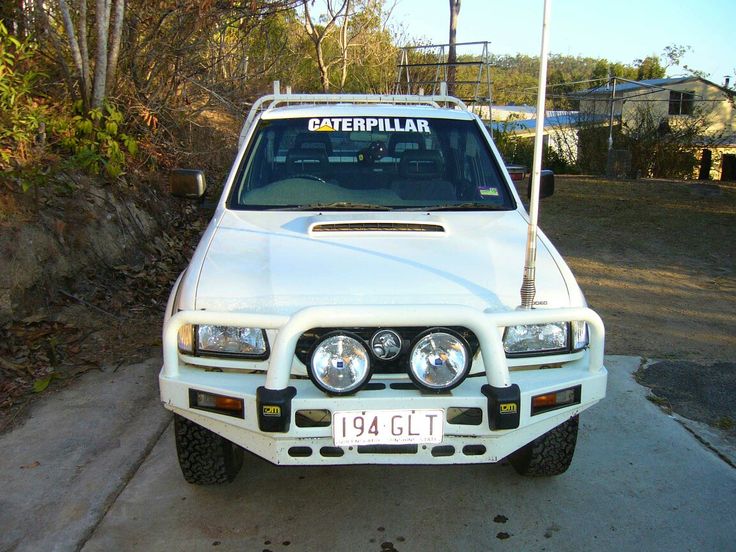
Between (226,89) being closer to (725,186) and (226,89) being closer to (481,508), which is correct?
(481,508)

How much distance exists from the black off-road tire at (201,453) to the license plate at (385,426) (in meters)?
0.76

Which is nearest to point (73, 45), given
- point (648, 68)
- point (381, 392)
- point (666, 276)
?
point (381, 392)

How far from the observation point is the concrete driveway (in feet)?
9.79

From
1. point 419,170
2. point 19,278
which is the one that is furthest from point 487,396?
point 19,278

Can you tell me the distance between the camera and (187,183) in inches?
167

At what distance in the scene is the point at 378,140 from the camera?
14.3 feet

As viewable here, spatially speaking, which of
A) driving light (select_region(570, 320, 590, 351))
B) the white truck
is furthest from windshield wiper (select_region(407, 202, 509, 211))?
driving light (select_region(570, 320, 590, 351))

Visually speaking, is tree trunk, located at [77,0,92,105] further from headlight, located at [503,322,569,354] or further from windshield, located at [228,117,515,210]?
headlight, located at [503,322,569,354]

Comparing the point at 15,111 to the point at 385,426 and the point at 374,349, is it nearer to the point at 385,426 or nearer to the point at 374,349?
the point at 374,349

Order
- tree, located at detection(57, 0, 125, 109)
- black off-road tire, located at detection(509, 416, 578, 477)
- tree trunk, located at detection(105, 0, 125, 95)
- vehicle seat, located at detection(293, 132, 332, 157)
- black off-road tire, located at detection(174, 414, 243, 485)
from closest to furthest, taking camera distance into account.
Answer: black off-road tire, located at detection(174, 414, 243, 485) → black off-road tire, located at detection(509, 416, 578, 477) → vehicle seat, located at detection(293, 132, 332, 157) → tree, located at detection(57, 0, 125, 109) → tree trunk, located at detection(105, 0, 125, 95)

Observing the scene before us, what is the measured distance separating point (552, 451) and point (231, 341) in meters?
1.61

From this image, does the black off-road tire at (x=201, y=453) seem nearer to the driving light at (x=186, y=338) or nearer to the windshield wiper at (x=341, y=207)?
the driving light at (x=186, y=338)

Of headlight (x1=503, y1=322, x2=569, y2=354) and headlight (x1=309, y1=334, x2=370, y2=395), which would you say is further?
headlight (x1=503, y1=322, x2=569, y2=354)

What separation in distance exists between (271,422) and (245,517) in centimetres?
80
